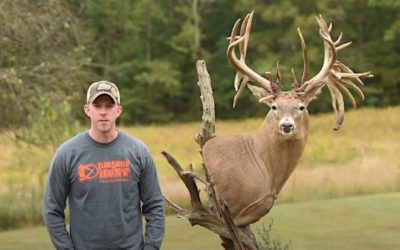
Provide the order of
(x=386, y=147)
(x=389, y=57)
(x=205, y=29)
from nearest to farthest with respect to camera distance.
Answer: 1. (x=386, y=147)
2. (x=389, y=57)
3. (x=205, y=29)

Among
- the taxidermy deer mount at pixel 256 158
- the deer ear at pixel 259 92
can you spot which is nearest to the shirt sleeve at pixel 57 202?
the taxidermy deer mount at pixel 256 158

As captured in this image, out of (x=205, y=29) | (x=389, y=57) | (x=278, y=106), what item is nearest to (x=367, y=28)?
(x=389, y=57)

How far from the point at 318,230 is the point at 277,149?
15.8 ft

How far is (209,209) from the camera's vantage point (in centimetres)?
571

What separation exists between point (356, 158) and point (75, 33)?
25.8 ft

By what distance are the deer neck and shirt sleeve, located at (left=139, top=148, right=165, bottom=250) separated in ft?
5.23

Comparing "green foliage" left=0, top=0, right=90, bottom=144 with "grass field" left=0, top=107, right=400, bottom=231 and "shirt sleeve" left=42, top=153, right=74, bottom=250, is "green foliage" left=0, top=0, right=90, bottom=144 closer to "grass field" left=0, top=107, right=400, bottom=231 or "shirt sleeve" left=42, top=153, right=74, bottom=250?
"grass field" left=0, top=107, right=400, bottom=231

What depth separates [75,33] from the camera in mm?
12586

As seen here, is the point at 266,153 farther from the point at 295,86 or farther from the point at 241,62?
the point at 241,62

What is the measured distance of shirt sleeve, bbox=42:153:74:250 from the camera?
3754 mm

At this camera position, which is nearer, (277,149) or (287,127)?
(287,127)

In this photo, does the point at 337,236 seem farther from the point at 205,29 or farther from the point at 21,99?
the point at 205,29

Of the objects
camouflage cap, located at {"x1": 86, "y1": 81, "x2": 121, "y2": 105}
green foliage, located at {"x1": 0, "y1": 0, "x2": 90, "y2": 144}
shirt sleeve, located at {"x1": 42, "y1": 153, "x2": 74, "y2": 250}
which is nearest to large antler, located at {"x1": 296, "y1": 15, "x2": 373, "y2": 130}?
camouflage cap, located at {"x1": 86, "y1": 81, "x2": 121, "y2": 105}

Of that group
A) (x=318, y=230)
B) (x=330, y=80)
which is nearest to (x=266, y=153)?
(x=330, y=80)
